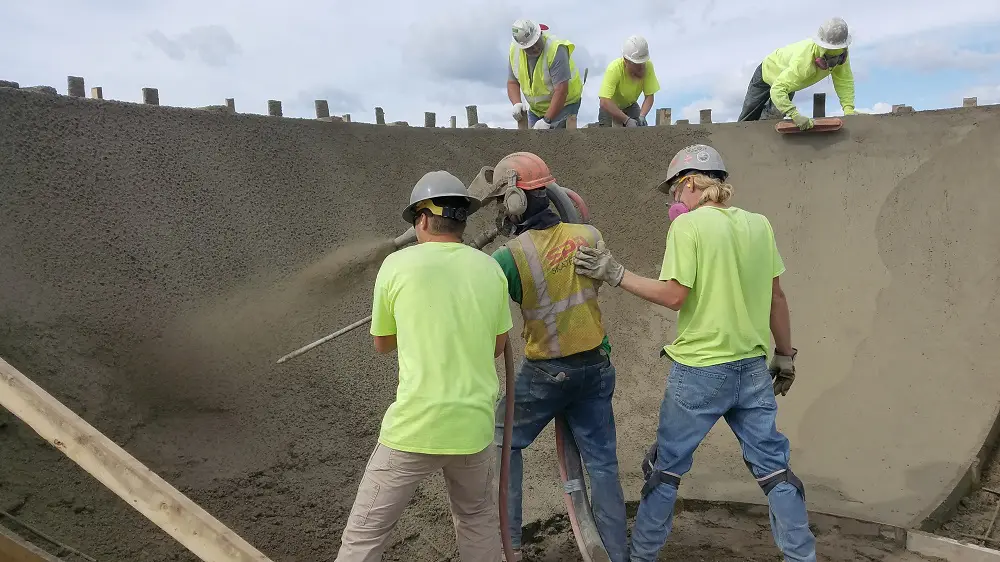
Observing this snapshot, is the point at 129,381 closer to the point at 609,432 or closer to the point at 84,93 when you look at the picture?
the point at 84,93

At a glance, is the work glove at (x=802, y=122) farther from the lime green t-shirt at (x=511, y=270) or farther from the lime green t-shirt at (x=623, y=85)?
the lime green t-shirt at (x=511, y=270)

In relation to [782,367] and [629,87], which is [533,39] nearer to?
[629,87]

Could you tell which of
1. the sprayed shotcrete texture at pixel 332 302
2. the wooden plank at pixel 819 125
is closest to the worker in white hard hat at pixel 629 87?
the sprayed shotcrete texture at pixel 332 302

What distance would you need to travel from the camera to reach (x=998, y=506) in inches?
145

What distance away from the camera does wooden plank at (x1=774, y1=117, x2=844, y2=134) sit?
6199 mm

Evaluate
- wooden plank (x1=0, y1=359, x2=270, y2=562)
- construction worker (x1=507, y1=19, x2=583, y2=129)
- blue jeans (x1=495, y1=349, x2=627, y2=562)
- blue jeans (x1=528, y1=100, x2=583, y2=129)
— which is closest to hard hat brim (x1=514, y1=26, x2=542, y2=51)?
construction worker (x1=507, y1=19, x2=583, y2=129)

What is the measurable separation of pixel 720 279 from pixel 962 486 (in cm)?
256

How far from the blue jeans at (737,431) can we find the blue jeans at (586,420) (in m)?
0.21

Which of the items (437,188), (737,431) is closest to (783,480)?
(737,431)

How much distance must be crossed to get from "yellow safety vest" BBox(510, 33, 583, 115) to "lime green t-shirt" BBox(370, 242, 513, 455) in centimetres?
503

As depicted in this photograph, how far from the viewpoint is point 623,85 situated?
710 cm

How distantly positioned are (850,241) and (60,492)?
19.4 feet

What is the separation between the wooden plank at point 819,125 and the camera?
6.20m

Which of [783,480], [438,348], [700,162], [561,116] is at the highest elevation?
[561,116]
